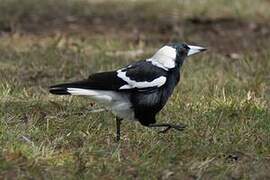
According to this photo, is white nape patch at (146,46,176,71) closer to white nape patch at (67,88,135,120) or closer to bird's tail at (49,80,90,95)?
white nape patch at (67,88,135,120)

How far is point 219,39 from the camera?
10172mm

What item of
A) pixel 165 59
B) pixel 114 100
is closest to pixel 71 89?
pixel 114 100

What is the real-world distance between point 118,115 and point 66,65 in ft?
9.06

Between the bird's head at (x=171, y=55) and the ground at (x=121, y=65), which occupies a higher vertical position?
the bird's head at (x=171, y=55)

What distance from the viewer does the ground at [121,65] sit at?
4602mm

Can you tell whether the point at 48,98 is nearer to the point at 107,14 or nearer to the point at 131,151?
the point at 131,151

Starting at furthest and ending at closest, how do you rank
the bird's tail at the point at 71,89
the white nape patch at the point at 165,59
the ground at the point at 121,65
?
the white nape patch at the point at 165,59 → the bird's tail at the point at 71,89 → the ground at the point at 121,65

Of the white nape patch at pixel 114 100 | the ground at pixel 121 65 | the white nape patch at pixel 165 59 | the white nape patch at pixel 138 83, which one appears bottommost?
the ground at pixel 121 65

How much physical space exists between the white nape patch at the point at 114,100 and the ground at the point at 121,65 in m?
0.18

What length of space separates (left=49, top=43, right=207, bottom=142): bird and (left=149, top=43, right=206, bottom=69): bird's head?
3 cm

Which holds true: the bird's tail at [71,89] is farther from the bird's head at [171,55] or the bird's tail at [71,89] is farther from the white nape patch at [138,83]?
the bird's head at [171,55]

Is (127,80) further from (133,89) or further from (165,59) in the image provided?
(165,59)

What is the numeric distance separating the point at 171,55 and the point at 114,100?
1.94 feet

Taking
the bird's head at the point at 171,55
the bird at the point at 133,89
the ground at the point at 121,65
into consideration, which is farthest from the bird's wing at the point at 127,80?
the ground at the point at 121,65
